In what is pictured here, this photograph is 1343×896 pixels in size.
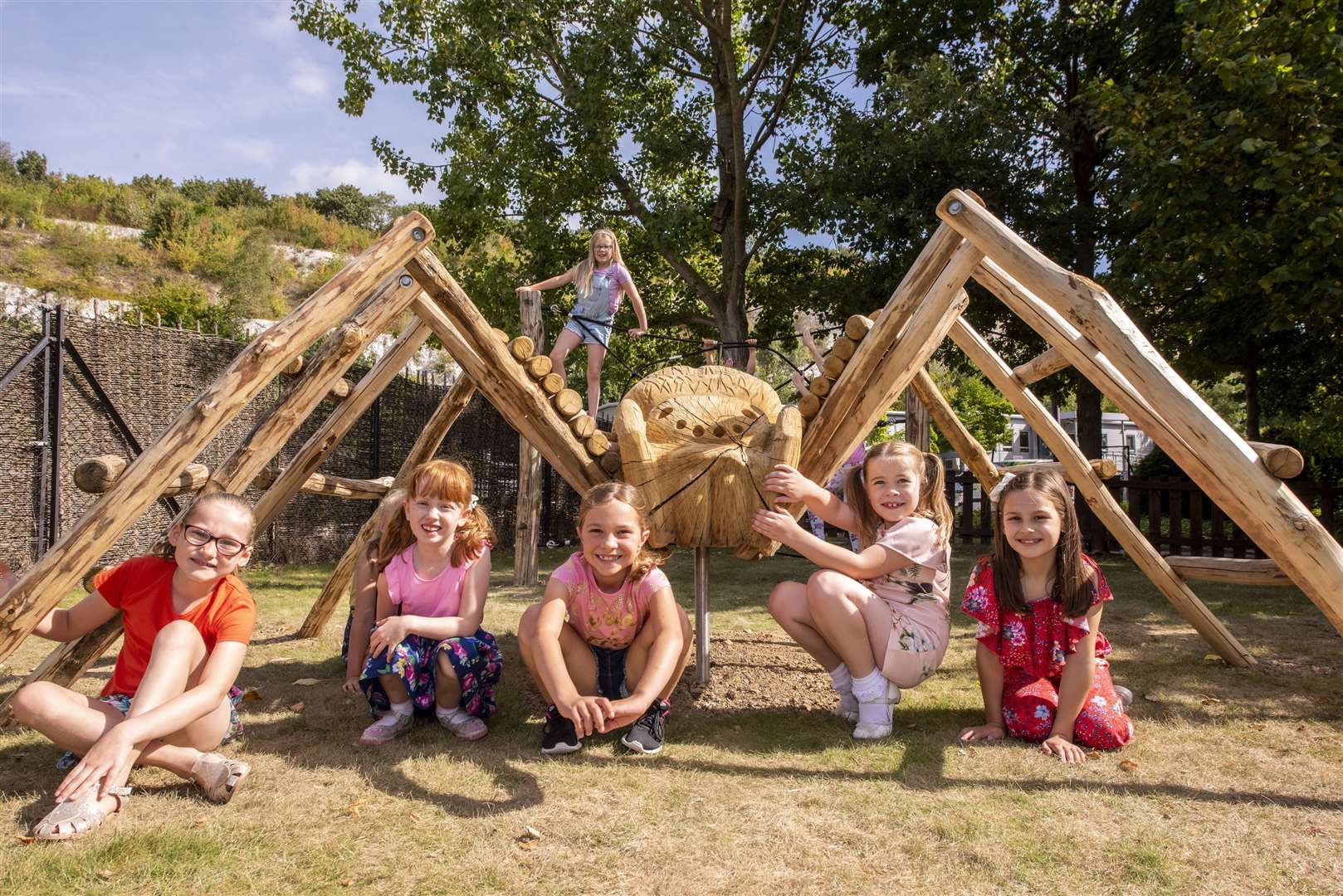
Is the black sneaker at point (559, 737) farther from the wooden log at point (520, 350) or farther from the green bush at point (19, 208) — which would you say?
the green bush at point (19, 208)

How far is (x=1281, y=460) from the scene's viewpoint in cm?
252

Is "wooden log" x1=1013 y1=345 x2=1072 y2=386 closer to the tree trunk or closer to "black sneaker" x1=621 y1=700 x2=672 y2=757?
"black sneaker" x1=621 y1=700 x2=672 y2=757

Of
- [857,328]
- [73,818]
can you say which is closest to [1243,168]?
[857,328]

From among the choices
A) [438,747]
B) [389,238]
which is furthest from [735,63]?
[438,747]

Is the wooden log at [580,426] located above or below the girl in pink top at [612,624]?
above

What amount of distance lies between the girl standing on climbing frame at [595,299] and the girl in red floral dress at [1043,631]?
335cm

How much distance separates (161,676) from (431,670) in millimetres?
933

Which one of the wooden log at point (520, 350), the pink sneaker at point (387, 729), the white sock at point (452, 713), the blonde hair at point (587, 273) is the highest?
the blonde hair at point (587, 273)

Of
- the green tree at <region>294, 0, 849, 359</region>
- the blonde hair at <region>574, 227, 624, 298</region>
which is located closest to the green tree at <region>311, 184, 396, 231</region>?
the green tree at <region>294, 0, 849, 359</region>

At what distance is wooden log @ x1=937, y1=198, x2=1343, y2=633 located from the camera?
248 centimetres

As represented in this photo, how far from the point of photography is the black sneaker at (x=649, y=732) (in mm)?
2949

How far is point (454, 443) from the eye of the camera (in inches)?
399

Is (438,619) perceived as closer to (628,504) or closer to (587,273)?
(628,504)

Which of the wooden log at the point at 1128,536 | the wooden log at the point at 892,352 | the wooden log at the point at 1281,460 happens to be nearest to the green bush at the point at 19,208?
the wooden log at the point at 892,352
